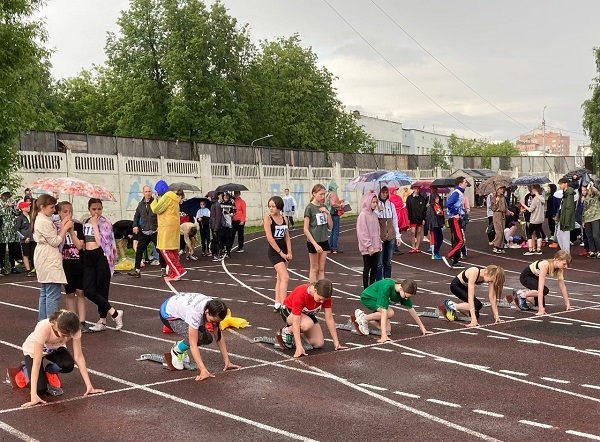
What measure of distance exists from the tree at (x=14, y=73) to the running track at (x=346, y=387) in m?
9.40

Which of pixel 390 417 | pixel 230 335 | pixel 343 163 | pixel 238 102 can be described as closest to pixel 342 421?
pixel 390 417

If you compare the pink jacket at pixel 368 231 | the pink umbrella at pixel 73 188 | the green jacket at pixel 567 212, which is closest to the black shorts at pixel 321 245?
the pink jacket at pixel 368 231

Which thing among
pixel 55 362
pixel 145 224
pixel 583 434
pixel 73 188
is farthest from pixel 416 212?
pixel 583 434

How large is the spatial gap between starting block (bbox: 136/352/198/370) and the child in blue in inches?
2.3

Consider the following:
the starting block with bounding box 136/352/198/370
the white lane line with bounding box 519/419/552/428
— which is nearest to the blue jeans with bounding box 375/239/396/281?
the starting block with bounding box 136/352/198/370

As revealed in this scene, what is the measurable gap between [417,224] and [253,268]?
6.36 meters

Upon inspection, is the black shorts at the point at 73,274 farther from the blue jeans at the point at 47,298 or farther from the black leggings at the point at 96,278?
the blue jeans at the point at 47,298

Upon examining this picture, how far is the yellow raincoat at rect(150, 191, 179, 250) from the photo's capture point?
17.8 m

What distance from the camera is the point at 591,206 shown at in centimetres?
2258

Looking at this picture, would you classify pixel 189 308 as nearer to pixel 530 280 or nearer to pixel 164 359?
pixel 164 359

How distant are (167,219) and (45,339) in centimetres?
955

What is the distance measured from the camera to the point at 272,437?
23.1ft

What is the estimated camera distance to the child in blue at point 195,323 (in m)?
9.05

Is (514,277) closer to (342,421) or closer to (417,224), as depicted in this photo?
(417,224)
